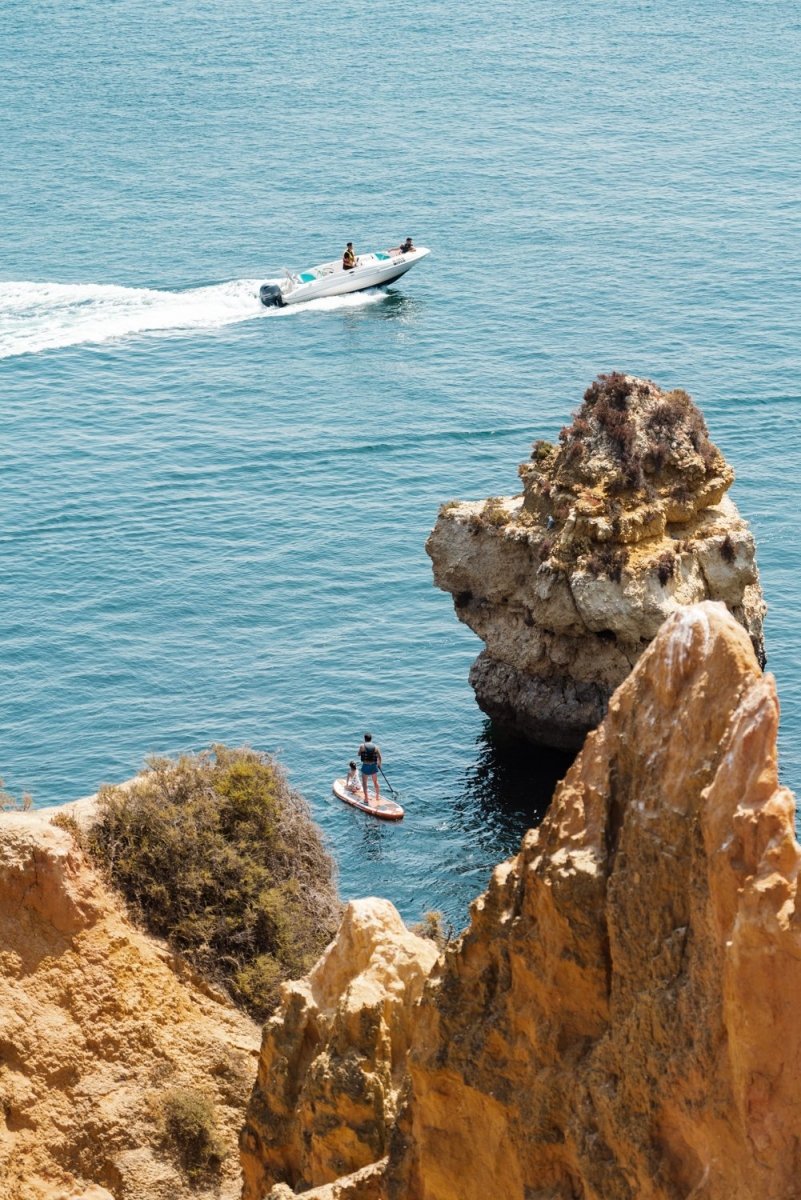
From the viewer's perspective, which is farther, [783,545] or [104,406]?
[104,406]

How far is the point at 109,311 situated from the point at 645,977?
89.2 m

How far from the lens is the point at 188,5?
6772 inches

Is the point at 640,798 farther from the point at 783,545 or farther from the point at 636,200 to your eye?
the point at 636,200

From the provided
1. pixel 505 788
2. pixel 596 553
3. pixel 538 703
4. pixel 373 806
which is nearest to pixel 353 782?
pixel 373 806

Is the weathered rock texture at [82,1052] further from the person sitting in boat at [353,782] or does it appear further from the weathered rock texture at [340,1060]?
the person sitting in boat at [353,782]

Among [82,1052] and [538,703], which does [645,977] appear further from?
[538,703]

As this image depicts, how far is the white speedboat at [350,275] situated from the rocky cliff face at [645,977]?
88800 millimetres

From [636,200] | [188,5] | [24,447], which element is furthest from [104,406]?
[188,5]

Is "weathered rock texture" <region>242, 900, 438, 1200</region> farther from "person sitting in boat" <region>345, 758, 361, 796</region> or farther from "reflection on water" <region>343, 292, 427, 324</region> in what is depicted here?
"reflection on water" <region>343, 292, 427, 324</region>

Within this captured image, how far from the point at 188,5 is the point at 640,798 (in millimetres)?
167147

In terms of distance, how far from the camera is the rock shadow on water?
52562mm

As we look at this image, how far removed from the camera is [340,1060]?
73.7 feet

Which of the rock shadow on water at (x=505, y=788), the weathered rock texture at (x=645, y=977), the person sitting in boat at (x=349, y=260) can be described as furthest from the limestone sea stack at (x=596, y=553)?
the person sitting in boat at (x=349, y=260)

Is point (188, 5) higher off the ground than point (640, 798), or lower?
higher
